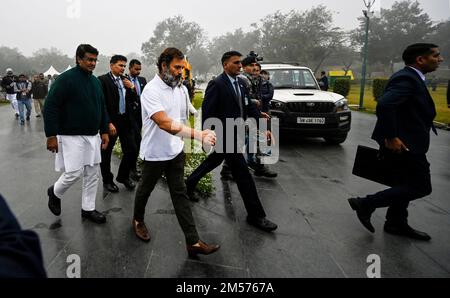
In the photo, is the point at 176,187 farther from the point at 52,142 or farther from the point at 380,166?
the point at 380,166

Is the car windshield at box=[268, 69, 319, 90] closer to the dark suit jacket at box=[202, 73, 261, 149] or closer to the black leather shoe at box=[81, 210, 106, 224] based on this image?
the dark suit jacket at box=[202, 73, 261, 149]

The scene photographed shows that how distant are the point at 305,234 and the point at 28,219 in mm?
3127

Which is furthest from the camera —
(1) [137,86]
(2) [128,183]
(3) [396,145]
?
(1) [137,86]

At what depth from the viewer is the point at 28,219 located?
374 centimetres

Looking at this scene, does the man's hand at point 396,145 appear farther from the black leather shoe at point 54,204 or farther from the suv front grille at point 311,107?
the suv front grille at point 311,107

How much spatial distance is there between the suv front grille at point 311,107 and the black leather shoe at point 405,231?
442 cm

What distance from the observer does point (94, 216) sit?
3670mm

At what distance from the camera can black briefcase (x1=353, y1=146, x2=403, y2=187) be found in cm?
342

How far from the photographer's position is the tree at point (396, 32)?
220ft

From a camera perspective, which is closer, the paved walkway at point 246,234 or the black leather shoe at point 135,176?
the paved walkway at point 246,234

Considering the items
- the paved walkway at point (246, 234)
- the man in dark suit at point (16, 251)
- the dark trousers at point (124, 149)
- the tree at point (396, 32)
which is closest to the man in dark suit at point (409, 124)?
the paved walkway at point (246, 234)

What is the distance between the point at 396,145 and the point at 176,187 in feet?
7.16

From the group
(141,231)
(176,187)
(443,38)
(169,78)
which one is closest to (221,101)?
(169,78)

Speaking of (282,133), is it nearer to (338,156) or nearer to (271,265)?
(338,156)
